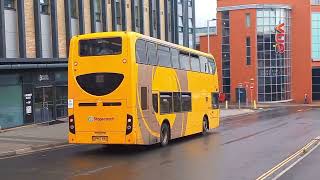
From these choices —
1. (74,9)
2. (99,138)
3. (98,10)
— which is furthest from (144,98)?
(98,10)

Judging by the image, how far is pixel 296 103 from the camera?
74.9 metres

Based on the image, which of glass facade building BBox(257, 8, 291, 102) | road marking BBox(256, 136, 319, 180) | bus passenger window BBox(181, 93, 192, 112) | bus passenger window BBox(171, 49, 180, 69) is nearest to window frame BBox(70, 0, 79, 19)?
bus passenger window BBox(181, 93, 192, 112)

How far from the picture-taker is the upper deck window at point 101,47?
680 inches

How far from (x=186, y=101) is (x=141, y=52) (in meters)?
5.08

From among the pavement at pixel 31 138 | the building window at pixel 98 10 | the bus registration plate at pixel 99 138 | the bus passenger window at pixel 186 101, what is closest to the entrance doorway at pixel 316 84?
the building window at pixel 98 10

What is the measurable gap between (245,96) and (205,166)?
60.4 meters

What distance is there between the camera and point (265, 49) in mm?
73875

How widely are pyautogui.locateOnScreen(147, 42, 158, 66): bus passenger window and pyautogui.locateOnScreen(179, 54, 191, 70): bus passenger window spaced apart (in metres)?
2.90

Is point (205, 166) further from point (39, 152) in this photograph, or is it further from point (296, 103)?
point (296, 103)

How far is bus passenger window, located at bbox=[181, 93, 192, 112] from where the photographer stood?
21.9m

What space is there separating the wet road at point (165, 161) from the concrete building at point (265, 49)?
52466 millimetres

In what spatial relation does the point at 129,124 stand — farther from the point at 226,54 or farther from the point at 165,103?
the point at 226,54

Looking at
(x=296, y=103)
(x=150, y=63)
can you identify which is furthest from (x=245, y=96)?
(x=150, y=63)

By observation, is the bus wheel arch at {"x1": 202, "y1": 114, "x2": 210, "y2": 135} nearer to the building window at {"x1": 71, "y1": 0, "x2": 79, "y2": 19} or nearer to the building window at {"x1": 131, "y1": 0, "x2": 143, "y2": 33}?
the building window at {"x1": 71, "y1": 0, "x2": 79, "y2": 19}
